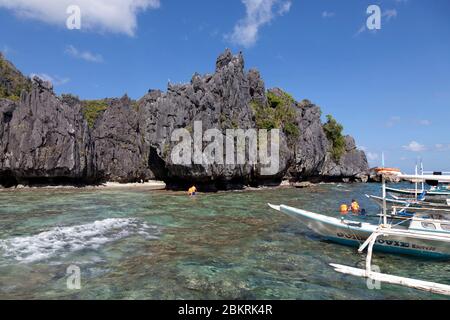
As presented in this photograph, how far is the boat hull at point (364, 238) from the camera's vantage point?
13.8 metres

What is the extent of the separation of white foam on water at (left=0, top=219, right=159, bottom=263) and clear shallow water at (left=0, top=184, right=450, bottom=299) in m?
0.04

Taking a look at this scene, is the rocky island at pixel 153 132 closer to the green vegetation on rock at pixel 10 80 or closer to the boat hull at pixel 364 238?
the green vegetation on rock at pixel 10 80

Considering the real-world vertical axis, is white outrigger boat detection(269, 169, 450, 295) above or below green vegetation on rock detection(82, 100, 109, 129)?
below

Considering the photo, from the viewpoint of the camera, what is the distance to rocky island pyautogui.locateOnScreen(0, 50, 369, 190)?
49.6 metres

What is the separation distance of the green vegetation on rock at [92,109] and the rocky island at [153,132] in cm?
53

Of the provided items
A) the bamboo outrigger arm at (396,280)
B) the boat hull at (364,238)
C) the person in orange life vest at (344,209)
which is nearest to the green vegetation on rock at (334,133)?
the person in orange life vest at (344,209)

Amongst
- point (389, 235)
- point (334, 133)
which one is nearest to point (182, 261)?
point (389, 235)

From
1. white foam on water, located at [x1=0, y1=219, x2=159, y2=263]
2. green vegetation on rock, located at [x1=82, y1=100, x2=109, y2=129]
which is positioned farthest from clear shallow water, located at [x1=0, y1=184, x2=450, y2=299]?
green vegetation on rock, located at [x1=82, y1=100, x2=109, y2=129]

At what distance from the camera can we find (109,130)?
221 ft

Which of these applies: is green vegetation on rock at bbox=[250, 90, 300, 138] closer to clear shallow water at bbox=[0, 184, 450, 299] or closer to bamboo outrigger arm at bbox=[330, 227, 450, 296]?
clear shallow water at bbox=[0, 184, 450, 299]

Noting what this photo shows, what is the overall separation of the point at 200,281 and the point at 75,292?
155 inches

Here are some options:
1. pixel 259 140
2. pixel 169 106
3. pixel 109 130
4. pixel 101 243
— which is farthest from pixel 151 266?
pixel 109 130
